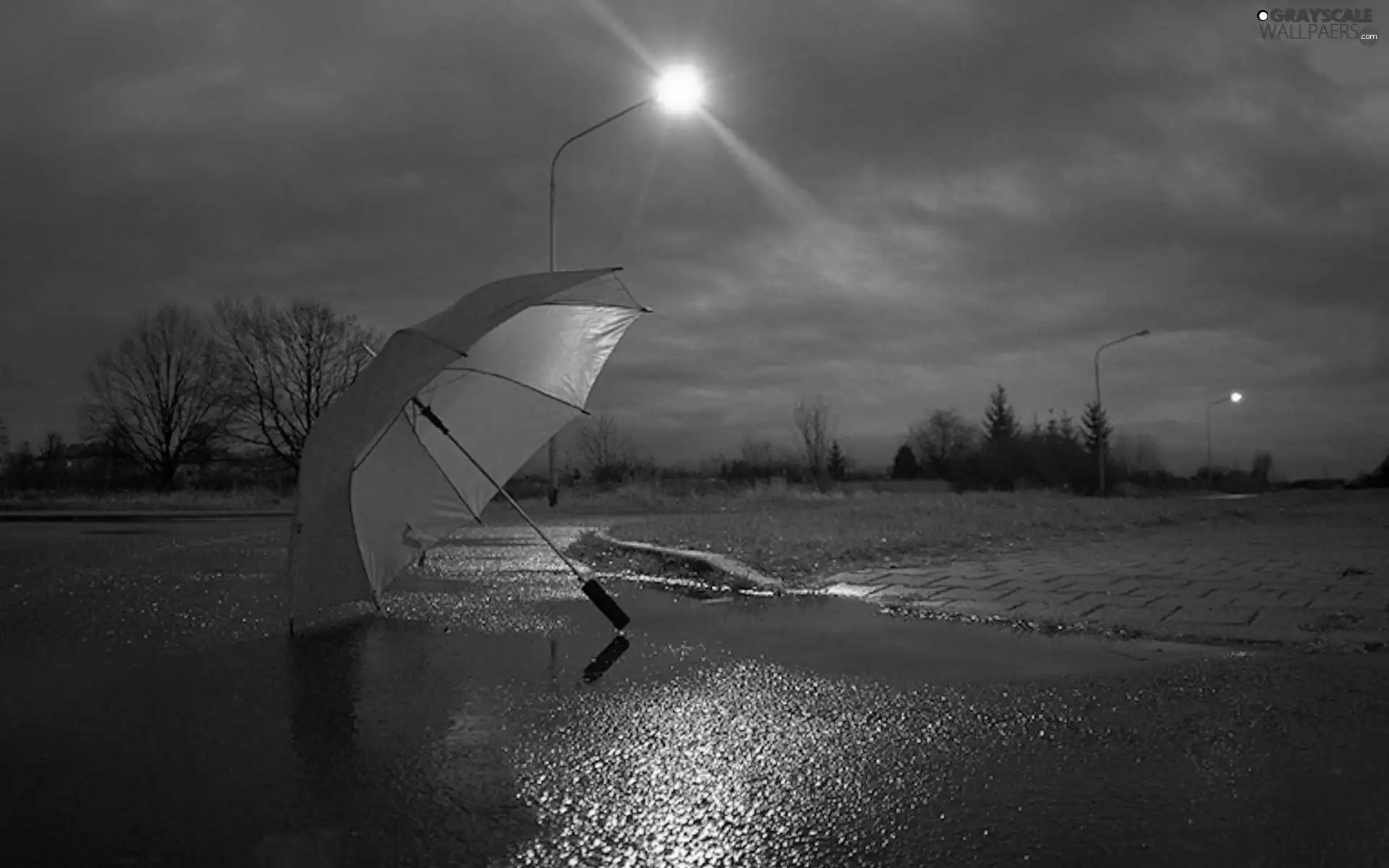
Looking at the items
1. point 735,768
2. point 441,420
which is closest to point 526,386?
point 441,420

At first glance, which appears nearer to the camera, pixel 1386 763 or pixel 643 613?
pixel 1386 763

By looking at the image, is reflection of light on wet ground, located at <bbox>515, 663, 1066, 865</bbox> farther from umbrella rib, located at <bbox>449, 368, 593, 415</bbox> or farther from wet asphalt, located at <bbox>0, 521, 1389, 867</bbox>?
umbrella rib, located at <bbox>449, 368, 593, 415</bbox>

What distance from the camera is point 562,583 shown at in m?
9.64

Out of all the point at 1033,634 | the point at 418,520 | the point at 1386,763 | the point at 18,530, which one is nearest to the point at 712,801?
the point at 1386,763

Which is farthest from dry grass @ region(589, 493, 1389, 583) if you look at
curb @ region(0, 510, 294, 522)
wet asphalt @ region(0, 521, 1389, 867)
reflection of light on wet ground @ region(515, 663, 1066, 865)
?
curb @ region(0, 510, 294, 522)

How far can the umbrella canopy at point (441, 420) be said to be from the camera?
6.12 metres

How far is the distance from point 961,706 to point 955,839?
163 centimetres

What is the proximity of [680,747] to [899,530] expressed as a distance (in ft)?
36.4

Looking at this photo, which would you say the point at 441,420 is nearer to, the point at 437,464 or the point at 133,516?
the point at 437,464

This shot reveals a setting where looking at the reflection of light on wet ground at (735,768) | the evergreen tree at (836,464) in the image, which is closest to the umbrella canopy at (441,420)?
the reflection of light on wet ground at (735,768)

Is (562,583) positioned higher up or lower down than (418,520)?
lower down

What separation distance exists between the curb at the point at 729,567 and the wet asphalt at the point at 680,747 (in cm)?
189

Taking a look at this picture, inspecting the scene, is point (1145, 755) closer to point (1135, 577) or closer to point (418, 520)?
point (418, 520)

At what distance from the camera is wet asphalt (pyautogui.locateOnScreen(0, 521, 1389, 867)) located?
9.57 feet
